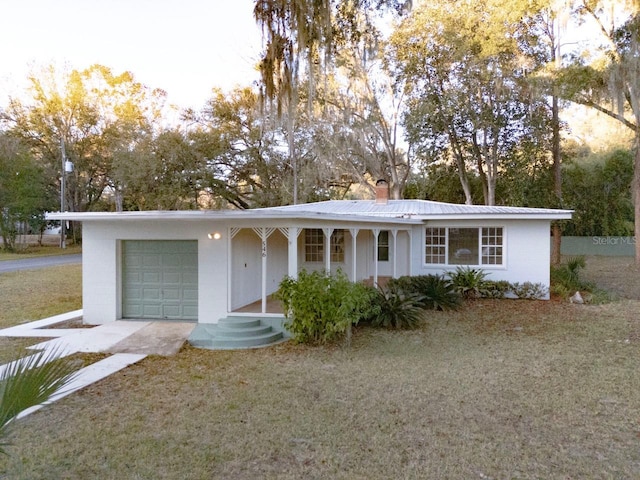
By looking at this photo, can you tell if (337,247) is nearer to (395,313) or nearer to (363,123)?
(395,313)

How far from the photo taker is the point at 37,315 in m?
10.4

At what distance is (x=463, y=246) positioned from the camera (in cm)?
1308

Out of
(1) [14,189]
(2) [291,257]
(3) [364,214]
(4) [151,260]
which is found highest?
(1) [14,189]

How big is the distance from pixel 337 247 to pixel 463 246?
12.1ft

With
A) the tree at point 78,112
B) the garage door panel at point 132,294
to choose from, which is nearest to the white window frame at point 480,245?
the garage door panel at point 132,294

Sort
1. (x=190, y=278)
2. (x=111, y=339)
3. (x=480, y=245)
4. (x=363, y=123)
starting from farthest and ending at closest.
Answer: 1. (x=363, y=123)
2. (x=480, y=245)
3. (x=190, y=278)
4. (x=111, y=339)

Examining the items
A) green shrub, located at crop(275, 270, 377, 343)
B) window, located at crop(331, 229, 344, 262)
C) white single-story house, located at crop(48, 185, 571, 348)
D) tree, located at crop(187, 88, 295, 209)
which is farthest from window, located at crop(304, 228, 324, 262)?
tree, located at crop(187, 88, 295, 209)

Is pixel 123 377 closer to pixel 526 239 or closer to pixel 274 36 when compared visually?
pixel 274 36

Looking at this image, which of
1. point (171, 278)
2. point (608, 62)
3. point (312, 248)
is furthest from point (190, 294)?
point (608, 62)

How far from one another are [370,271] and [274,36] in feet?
27.7

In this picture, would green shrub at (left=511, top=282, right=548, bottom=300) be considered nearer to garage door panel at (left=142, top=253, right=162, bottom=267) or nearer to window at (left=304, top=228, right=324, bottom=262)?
window at (left=304, top=228, right=324, bottom=262)

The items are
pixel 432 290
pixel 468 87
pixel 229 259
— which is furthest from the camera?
pixel 468 87

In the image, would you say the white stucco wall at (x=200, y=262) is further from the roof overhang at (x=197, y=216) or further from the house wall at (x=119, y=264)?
the roof overhang at (x=197, y=216)

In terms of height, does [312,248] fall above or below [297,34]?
below
